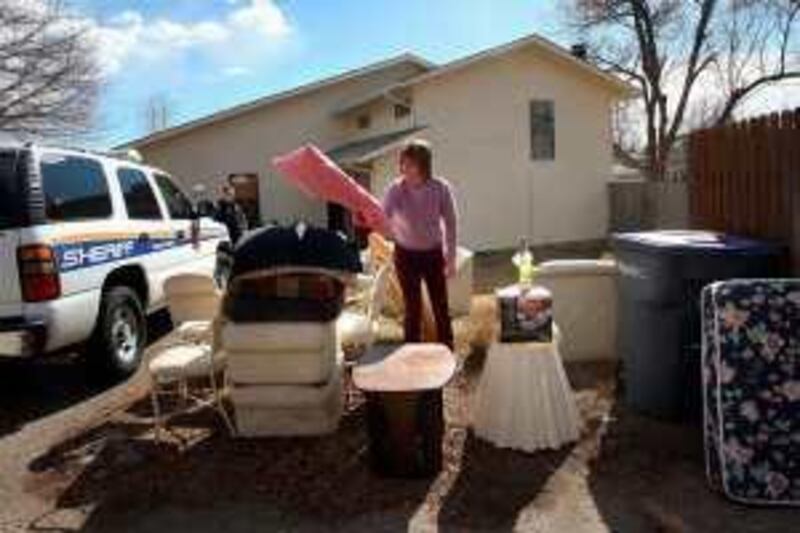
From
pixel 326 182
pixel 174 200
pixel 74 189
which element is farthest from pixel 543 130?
pixel 74 189

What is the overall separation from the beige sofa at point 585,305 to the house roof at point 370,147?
49.3 ft

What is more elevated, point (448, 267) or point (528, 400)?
point (448, 267)

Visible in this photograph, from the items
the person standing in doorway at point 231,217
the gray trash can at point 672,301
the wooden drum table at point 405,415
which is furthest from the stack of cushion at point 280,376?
the person standing in doorway at point 231,217

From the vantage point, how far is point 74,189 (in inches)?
380

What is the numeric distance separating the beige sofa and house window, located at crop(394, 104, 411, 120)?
17.5m

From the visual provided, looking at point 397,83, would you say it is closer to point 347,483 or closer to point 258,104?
point 258,104

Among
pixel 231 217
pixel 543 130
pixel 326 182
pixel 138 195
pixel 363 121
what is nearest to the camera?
pixel 326 182

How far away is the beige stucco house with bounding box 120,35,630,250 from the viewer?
87.9ft

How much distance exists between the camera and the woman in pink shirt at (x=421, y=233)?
27.3 ft

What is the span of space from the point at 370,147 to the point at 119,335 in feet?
56.8

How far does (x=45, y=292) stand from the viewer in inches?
346

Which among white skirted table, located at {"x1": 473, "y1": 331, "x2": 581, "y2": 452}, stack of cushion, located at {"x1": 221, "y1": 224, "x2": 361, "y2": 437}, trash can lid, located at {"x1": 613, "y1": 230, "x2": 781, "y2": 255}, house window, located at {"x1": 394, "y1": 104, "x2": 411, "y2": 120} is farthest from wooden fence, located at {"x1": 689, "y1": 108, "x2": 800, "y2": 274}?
house window, located at {"x1": 394, "y1": 104, "x2": 411, "y2": 120}

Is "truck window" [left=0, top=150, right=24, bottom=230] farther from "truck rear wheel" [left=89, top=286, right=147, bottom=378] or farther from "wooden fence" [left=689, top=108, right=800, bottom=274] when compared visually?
"wooden fence" [left=689, top=108, right=800, bottom=274]

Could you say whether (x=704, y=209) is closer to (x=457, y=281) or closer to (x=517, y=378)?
(x=517, y=378)
